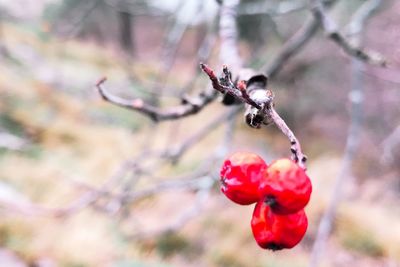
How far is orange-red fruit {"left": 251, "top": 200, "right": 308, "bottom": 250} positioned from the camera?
A: 47 centimetres

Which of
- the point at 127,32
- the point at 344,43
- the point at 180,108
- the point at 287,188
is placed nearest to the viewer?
the point at 287,188

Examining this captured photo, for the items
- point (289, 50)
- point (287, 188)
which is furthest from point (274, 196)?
point (289, 50)

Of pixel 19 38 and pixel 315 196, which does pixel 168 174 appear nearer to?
pixel 315 196

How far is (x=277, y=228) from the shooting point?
47 cm

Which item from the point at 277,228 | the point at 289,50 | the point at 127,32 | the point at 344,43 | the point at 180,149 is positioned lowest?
the point at 127,32

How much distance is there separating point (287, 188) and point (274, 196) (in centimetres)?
2

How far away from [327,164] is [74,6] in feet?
9.93

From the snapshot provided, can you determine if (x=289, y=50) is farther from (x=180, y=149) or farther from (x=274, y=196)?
(x=274, y=196)

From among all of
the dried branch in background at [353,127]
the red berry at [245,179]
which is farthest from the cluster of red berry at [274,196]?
the dried branch in background at [353,127]

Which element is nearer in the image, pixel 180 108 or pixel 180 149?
pixel 180 108

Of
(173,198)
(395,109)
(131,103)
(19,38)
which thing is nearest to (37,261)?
(173,198)

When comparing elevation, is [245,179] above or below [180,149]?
above

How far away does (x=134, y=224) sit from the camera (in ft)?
11.0

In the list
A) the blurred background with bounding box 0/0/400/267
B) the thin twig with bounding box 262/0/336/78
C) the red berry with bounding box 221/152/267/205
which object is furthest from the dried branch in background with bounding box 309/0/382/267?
the red berry with bounding box 221/152/267/205
